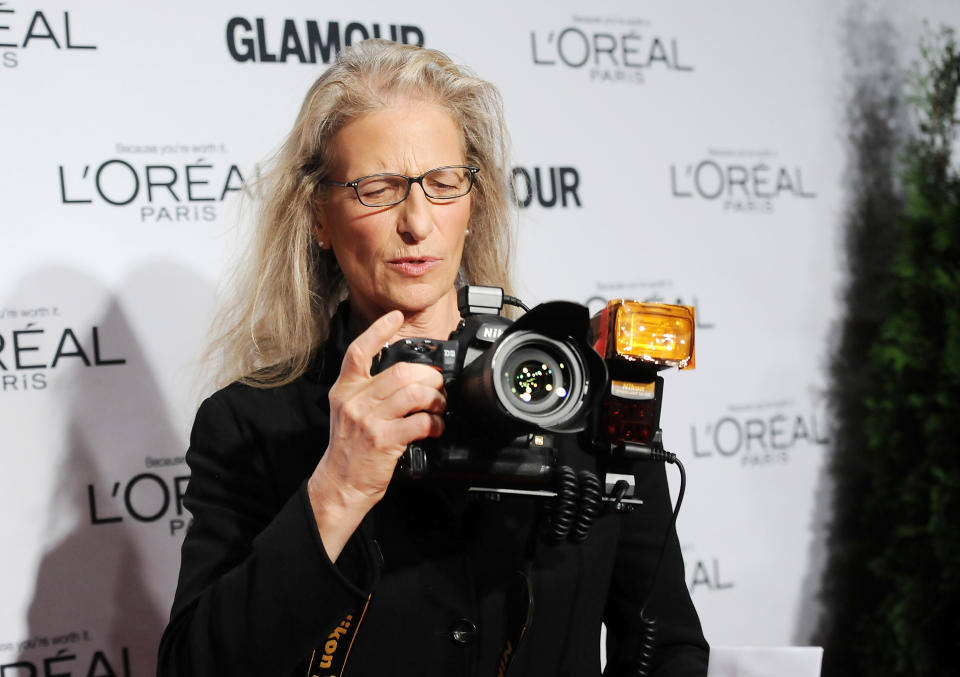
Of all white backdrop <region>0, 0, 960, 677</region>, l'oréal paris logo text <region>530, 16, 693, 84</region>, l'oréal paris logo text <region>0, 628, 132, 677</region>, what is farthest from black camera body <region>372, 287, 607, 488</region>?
l'oréal paris logo text <region>530, 16, 693, 84</region>

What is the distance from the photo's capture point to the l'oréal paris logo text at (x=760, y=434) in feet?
6.49

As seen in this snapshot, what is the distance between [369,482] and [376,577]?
0.10 meters

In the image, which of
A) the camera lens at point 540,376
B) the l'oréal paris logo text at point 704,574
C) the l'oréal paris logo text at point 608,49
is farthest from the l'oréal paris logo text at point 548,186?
the camera lens at point 540,376

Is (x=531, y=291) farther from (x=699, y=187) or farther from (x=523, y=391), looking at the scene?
(x=523, y=391)

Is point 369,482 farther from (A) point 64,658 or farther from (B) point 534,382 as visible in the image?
→ (A) point 64,658

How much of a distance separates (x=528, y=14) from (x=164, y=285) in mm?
918

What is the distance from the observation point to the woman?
80 centimetres

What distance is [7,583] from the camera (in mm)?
1493

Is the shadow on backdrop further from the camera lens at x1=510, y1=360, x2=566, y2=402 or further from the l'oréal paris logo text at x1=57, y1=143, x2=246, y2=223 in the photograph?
the camera lens at x1=510, y1=360, x2=566, y2=402

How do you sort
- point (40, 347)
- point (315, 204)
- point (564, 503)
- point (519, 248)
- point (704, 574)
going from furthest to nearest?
point (704, 574)
point (519, 248)
point (40, 347)
point (315, 204)
point (564, 503)

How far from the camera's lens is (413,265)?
1.00 m

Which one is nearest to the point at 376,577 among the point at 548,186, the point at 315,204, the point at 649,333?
the point at 649,333

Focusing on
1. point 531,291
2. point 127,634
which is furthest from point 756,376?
point 127,634

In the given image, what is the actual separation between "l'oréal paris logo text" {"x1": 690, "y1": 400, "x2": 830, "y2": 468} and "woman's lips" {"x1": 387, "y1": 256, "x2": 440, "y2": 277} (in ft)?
3.68
